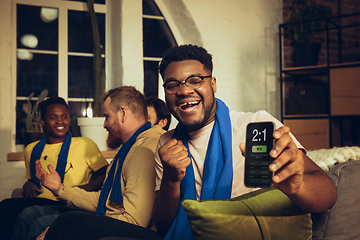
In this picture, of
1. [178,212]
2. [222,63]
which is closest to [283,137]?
[178,212]

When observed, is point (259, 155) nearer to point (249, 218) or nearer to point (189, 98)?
point (249, 218)

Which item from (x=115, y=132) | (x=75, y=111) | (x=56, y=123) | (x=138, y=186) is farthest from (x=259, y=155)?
(x=75, y=111)

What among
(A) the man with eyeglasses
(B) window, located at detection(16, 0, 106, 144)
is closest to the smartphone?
(A) the man with eyeglasses

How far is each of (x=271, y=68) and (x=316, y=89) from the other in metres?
0.71

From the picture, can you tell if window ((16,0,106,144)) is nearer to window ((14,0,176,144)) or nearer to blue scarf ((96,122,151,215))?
window ((14,0,176,144))

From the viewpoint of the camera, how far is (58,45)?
142 inches

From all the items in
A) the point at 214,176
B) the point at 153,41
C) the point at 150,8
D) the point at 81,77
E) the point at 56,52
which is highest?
the point at 150,8

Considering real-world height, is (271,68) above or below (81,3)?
below

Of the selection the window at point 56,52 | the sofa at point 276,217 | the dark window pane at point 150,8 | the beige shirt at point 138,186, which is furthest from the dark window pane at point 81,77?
the sofa at point 276,217

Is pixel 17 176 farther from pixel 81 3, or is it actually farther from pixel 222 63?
pixel 222 63

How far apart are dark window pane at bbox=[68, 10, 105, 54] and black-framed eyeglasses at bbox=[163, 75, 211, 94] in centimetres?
274

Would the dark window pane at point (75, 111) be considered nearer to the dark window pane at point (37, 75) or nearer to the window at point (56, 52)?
the window at point (56, 52)

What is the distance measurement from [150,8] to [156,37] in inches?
14.0

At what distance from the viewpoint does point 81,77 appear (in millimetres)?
3695
